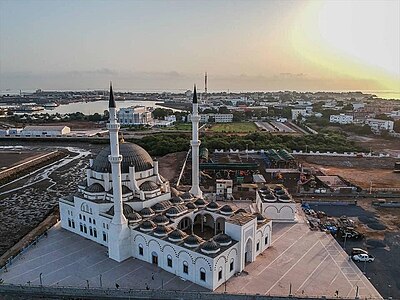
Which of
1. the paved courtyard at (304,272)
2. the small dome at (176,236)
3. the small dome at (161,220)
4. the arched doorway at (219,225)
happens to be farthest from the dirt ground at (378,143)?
the small dome at (176,236)

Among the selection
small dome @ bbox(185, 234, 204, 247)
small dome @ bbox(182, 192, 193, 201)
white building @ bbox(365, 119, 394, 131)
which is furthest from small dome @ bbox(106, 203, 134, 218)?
white building @ bbox(365, 119, 394, 131)

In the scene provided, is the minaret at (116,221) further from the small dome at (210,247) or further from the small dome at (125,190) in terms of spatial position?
the small dome at (210,247)

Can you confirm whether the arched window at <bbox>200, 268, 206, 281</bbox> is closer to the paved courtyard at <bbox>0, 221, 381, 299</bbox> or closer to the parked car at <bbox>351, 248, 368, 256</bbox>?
the paved courtyard at <bbox>0, 221, 381, 299</bbox>

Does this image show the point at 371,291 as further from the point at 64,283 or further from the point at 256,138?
the point at 256,138

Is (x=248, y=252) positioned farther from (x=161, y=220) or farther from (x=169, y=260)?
(x=161, y=220)

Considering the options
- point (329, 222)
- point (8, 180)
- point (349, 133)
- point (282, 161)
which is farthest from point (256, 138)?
point (8, 180)

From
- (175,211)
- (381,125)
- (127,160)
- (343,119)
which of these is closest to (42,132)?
(127,160)

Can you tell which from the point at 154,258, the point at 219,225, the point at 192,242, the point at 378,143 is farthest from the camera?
the point at 378,143
